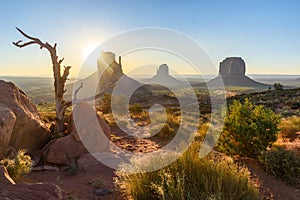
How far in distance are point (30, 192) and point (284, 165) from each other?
5.52m

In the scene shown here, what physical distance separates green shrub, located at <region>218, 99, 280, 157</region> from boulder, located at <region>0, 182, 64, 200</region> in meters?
5.10

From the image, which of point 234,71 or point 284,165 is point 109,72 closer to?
point 284,165

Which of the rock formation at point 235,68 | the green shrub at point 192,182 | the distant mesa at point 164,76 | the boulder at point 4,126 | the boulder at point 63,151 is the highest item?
the rock formation at point 235,68

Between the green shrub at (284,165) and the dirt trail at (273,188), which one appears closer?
the dirt trail at (273,188)

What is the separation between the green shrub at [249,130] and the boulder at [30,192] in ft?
16.7

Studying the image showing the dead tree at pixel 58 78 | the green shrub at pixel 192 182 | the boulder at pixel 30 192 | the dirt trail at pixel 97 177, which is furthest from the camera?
the dead tree at pixel 58 78

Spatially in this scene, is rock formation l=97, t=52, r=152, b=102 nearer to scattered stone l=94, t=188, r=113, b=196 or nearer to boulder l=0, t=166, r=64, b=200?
scattered stone l=94, t=188, r=113, b=196

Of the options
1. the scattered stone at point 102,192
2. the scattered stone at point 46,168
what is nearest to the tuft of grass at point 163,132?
the scattered stone at point 46,168

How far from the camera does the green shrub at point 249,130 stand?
7012mm

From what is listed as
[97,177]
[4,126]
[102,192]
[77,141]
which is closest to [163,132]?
[77,141]

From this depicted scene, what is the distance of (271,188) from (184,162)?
2.22 meters

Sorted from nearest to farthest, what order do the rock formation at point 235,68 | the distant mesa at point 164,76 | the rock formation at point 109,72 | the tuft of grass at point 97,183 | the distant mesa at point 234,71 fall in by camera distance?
the tuft of grass at point 97,183, the rock formation at point 109,72, the distant mesa at point 164,76, the distant mesa at point 234,71, the rock formation at point 235,68

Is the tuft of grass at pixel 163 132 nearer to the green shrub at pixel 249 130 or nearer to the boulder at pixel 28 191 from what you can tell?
the green shrub at pixel 249 130

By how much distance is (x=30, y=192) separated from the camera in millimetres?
3650
